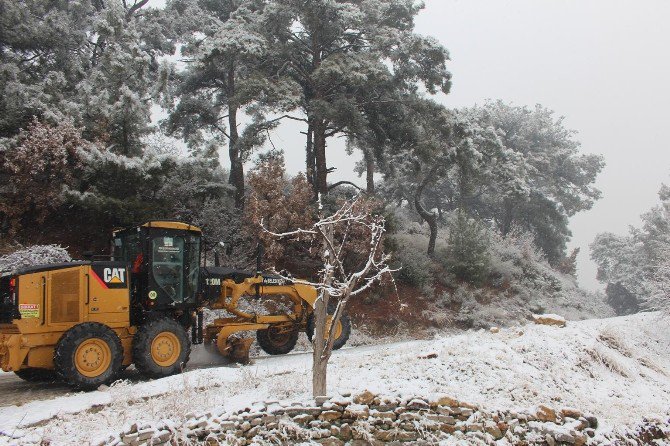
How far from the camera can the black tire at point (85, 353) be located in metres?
9.44

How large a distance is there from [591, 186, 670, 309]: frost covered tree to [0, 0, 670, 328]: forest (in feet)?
29.4

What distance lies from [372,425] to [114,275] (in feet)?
18.6

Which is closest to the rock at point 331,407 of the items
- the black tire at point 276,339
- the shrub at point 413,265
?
the black tire at point 276,339

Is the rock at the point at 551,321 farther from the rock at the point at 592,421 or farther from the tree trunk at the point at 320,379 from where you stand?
the tree trunk at the point at 320,379

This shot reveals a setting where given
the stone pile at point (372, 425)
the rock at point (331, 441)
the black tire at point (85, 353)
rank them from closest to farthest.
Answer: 1. the stone pile at point (372, 425)
2. the rock at point (331, 441)
3. the black tire at point (85, 353)

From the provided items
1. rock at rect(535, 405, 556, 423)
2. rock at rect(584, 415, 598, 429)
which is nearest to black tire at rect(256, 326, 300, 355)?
rock at rect(535, 405, 556, 423)

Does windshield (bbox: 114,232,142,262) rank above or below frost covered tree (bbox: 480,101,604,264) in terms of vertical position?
below

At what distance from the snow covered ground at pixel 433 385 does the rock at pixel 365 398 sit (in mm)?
188

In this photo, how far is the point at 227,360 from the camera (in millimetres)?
12898

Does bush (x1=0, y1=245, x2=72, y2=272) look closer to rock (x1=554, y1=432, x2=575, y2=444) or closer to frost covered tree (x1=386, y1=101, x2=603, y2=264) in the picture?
rock (x1=554, y1=432, x2=575, y2=444)

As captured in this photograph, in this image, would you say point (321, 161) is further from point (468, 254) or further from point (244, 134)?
point (468, 254)

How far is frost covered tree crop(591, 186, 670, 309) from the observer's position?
1410 inches

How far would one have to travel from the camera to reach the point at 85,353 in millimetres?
9766

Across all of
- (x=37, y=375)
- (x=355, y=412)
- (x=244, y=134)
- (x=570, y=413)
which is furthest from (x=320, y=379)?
(x=244, y=134)
